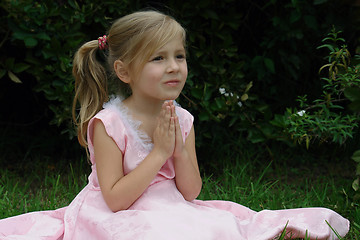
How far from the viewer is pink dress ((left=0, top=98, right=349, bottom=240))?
6.72 feet

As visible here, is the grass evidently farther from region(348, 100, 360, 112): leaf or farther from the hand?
the hand

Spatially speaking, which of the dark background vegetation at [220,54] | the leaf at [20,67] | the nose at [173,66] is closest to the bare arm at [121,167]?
the nose at [173,66]

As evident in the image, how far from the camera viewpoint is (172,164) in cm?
230

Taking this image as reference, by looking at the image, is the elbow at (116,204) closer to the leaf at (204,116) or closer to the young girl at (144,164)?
the young girl at (144,164)

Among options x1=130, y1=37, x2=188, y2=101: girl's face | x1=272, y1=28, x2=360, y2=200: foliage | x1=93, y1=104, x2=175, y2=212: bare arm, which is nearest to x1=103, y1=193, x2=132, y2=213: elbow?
x1=93, y1=104, x2=175, y2=212: bare arm

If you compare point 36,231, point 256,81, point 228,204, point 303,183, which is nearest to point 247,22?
point 256,81

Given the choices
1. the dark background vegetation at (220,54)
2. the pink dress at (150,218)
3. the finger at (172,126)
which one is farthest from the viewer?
the dark background vegetation at (220,54)

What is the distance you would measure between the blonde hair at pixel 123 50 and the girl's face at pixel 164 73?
1.0 inches

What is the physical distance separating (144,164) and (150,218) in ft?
0.73

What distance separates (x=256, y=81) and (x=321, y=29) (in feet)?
2.16

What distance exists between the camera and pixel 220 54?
3.45 meters

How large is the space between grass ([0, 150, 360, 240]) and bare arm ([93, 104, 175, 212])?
0.82 metres

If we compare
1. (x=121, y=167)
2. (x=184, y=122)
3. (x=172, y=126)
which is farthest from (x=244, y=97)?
(x=121, y=167)

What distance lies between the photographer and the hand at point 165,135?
7.04 feet
